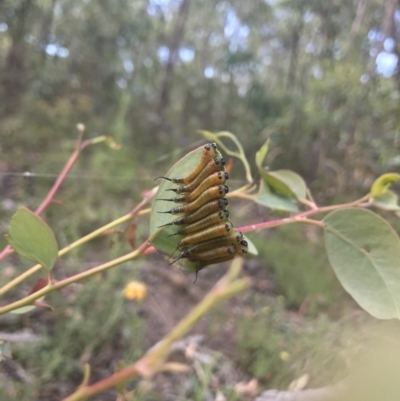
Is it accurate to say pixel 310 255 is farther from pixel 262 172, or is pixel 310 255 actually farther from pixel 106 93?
pixel 106 93

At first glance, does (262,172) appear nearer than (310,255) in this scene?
Yes

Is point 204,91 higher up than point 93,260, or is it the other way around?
point 204,91

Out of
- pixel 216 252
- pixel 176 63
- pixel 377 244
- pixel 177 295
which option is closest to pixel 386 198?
pixel 377 244

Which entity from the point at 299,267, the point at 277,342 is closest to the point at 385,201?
the point at 277,342

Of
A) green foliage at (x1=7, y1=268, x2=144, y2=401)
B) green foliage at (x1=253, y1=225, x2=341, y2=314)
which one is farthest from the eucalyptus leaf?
green foliage at (x1=253, y1=225, x2=341, y2=314)

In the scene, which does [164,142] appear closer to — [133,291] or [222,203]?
[133,291]

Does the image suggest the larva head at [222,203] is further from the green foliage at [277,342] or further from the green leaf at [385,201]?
the green foliage at [277,342]
